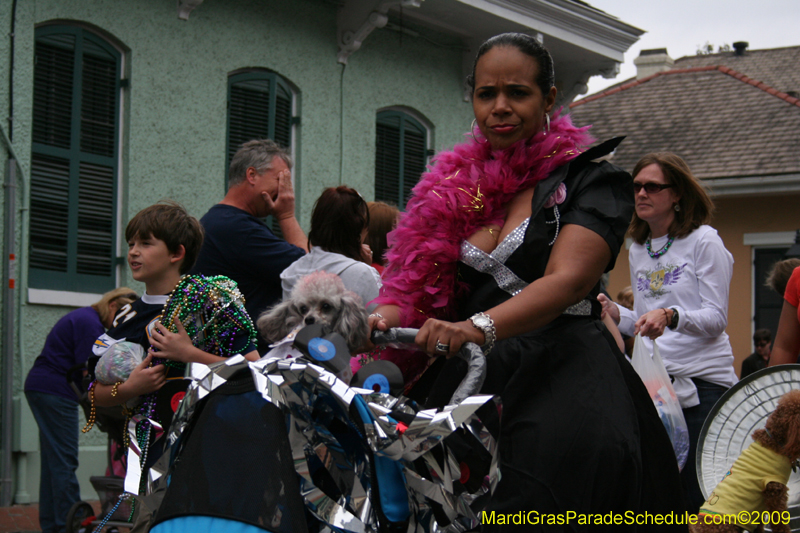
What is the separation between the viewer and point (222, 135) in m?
9.27

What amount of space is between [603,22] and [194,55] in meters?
6.08

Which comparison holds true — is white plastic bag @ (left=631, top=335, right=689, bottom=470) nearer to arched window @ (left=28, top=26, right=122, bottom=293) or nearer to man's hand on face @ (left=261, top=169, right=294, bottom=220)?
man's hand on face @ (left=261, top=169, right=294, bottom=220)

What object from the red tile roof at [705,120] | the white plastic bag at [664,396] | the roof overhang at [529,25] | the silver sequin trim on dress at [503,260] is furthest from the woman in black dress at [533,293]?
the red tile roof at [705,120]

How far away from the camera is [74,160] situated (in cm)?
830

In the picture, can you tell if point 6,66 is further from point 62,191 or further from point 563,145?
point 563,145

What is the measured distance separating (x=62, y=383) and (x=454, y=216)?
5.00 m

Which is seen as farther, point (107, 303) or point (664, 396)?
point (107, 303)

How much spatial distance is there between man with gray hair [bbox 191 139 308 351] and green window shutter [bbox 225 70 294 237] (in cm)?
469

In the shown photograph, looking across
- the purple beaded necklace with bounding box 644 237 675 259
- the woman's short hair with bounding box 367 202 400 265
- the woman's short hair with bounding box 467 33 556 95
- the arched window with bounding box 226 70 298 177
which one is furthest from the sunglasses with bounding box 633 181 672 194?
the arched window with bounding box 226 70 298 177

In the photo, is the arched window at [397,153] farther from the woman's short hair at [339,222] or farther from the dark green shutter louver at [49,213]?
the woman's short hair at [339,222]

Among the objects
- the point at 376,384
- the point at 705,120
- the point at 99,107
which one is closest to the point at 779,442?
the point at 376,384

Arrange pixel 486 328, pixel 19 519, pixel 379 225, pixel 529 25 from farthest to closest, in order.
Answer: pixel 529 25 < pixel 19 519 < pixel 379 225 < pixel 486 328

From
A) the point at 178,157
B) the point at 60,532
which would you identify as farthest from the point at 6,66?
the point at 60,532

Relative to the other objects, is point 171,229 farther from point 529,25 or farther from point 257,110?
point 529,25
